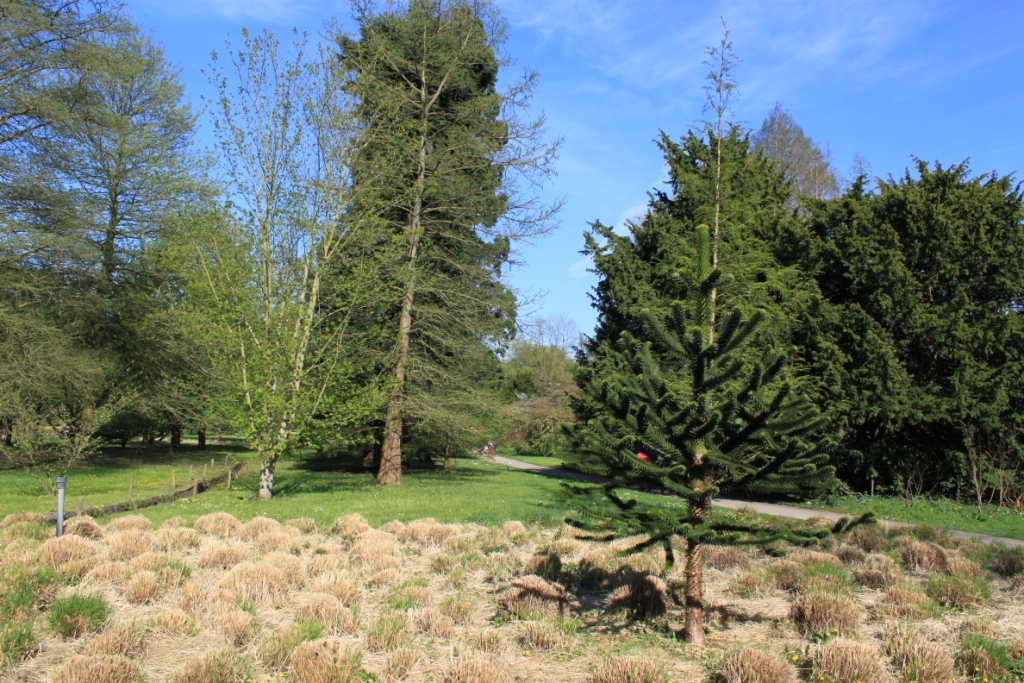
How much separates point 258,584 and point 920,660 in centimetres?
586

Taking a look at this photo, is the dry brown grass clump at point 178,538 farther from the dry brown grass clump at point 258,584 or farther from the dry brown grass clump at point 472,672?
the dry brown grass clump at point 472,672

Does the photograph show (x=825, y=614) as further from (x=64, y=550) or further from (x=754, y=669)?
(x=64, y=550)

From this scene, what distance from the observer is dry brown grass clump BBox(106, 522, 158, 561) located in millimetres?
8195

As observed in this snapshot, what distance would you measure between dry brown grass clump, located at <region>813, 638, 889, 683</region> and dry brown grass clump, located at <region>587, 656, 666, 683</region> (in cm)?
120

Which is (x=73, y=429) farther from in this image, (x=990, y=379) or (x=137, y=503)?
(x=990, y=379)

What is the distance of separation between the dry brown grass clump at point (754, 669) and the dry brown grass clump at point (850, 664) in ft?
0.81

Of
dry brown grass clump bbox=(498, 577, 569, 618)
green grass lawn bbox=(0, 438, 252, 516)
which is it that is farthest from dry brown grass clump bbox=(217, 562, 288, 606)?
green grass lawn bbox=(0, 438, 252, 516)

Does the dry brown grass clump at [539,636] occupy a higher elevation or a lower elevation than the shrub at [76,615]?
lower

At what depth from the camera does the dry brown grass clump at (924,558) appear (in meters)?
8.60

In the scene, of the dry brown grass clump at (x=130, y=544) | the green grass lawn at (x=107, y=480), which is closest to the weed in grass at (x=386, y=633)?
the dry brown grass clump at (x=130, y=544)

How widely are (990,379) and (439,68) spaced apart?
17.4 m

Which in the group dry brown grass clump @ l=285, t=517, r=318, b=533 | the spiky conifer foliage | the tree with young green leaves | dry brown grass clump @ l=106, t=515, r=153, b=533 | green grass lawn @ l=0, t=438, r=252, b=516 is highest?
the tree with young green leaves

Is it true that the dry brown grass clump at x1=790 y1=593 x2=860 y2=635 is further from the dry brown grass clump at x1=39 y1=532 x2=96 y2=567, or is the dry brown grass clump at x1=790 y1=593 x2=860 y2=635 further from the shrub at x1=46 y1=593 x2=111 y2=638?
the dry brown grass clump at x1=39 y1=532 x2=96 y2=567

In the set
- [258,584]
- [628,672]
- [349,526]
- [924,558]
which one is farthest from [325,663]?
[924,558]
